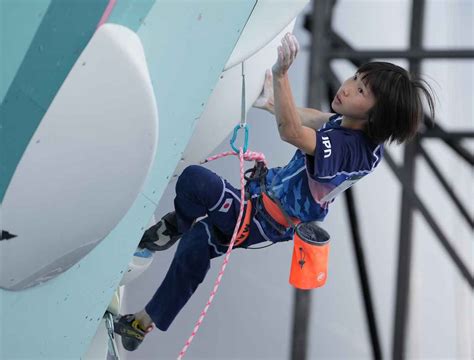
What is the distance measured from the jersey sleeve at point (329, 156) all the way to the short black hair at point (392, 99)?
66mm

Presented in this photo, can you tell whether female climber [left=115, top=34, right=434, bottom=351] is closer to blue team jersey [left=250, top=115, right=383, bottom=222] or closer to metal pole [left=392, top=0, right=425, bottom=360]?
blue team jersey [left=250, top=115, right=383, bottom=222]

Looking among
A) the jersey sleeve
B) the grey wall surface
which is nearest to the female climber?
the jersey sleeve

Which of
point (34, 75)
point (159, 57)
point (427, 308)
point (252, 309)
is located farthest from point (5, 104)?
point (427, 308)

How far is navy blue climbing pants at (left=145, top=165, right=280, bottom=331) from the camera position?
1668mm

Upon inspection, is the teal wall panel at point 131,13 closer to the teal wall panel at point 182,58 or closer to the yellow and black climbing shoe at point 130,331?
the teal wall panel at point 182,58

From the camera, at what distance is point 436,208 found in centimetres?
427

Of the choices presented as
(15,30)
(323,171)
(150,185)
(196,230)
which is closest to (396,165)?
(196,230)

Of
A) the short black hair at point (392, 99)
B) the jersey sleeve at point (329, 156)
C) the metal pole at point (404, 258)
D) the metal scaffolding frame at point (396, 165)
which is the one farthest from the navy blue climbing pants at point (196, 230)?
the metal pole at point (404, 258)

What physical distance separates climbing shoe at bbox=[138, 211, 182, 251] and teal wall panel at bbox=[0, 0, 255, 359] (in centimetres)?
26

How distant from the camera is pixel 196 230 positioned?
1751mm

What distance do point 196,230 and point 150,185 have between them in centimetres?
32

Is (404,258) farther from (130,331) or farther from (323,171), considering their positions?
(323,171)

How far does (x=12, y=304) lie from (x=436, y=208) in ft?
10.4

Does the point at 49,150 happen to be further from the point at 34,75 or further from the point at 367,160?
the point at 367,160
